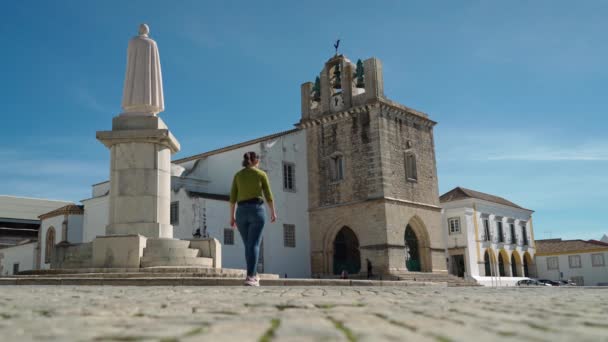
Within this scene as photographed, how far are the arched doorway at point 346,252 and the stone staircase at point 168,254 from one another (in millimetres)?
18999

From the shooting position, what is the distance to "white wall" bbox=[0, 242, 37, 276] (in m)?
35.8

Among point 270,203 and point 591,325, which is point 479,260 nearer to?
point 270,203

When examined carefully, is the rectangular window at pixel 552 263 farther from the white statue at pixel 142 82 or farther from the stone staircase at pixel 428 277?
the white statue at pixel 142 82

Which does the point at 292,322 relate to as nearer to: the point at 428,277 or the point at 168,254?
the point at 168,254

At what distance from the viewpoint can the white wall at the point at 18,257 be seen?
117 ft

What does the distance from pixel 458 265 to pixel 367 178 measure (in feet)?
45.2

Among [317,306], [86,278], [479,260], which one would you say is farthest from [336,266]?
[317,306]

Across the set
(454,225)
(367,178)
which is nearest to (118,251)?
(367,178)

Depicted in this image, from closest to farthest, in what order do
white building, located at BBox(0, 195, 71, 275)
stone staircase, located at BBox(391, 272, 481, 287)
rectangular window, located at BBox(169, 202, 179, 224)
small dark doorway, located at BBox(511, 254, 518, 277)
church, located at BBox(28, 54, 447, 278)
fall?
rectangular window, located at BBox(169, 202, 179, 224) < stone staircase, located at BBox(391, 272, 481, 287) < church, located at BBox(28, 54, 447, 278) < white building, located at BBox(0, 195, 71, 275) < small dark doorway, located at BBox(511, 254, 518, 277)

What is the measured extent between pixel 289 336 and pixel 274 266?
26.2m

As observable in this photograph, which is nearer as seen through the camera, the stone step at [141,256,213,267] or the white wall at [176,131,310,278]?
the stone step at [141,256,213,267]

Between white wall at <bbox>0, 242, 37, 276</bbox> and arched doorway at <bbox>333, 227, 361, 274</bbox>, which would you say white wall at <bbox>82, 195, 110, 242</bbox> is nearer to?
white wall at <bbox>0, 242, 37, 276</bbox>

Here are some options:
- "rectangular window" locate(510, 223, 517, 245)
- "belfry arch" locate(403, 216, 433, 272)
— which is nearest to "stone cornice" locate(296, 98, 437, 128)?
"belfry arch" locate(403, 216, 433, 272)

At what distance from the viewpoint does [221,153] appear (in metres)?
32.9
